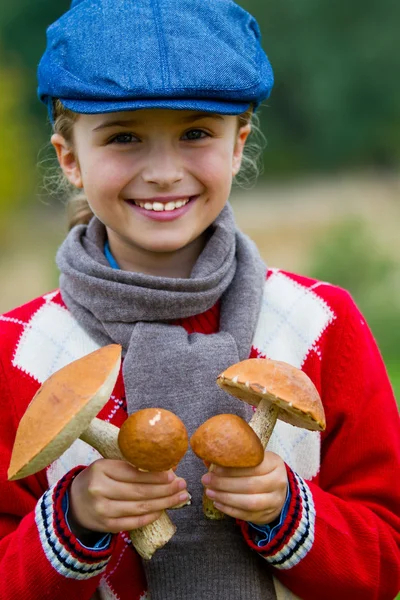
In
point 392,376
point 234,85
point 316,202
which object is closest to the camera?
point 234,85

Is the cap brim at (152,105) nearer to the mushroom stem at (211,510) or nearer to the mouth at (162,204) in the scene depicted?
the mouth at (162,204)

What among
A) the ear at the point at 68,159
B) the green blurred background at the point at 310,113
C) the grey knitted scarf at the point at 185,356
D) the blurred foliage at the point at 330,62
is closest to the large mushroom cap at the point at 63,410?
the grey knitted scarf at the point at 185,356

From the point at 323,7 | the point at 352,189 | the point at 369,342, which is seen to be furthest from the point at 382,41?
the point at 369,342

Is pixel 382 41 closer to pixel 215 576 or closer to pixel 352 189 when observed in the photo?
pixel 352 189

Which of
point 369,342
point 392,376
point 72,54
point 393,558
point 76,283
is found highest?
point 72,54

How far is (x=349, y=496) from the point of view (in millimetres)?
2303

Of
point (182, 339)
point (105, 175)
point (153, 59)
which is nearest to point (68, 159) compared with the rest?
point (105, 175)

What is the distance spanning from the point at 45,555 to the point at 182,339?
63cm

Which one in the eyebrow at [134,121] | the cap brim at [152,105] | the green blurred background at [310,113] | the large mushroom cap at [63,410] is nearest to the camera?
the large mushroom cap at [63,410]

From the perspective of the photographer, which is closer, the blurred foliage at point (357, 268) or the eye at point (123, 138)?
the eye at point (123, 138)

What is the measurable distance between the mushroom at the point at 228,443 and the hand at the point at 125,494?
0.38 ft

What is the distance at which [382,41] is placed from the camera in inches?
961

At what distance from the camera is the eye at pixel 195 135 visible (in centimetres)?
223

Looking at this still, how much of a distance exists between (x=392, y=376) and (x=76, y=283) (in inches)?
201
